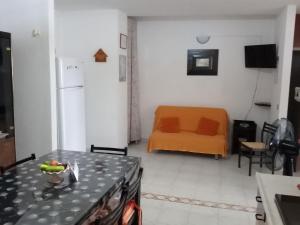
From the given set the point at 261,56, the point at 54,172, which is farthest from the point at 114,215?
the point at 261,56

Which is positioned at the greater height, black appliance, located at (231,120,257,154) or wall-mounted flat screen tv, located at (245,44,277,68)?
wall-mounted flat screen tv, located at (245,44,277,68)

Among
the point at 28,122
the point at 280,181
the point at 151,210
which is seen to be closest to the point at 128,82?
the point at 28,122

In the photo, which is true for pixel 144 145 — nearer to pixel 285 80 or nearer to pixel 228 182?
pixel 228 182

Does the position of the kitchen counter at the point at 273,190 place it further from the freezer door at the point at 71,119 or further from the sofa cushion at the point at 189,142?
the sofa cushion at the point at 189,142

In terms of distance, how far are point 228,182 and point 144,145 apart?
2.21m

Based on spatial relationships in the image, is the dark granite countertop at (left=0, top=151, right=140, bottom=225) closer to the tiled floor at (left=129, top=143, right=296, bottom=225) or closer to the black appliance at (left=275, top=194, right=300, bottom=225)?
the black appliance at (left=275, top=194, right=300, bottom=225)

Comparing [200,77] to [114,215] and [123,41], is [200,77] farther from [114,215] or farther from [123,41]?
[114,215]

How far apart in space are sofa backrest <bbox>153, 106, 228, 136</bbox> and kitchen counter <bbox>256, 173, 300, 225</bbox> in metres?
3.54

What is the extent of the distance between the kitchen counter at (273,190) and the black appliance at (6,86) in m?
2.59

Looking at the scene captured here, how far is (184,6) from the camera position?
14.4ft

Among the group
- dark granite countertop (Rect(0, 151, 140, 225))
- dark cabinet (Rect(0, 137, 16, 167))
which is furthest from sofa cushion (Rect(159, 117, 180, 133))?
dark granite countertop (Rect(0, 151, 140, 225))

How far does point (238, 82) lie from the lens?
5.52 metres

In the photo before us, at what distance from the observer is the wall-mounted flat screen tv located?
187 inches

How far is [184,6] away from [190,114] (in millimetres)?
2004
